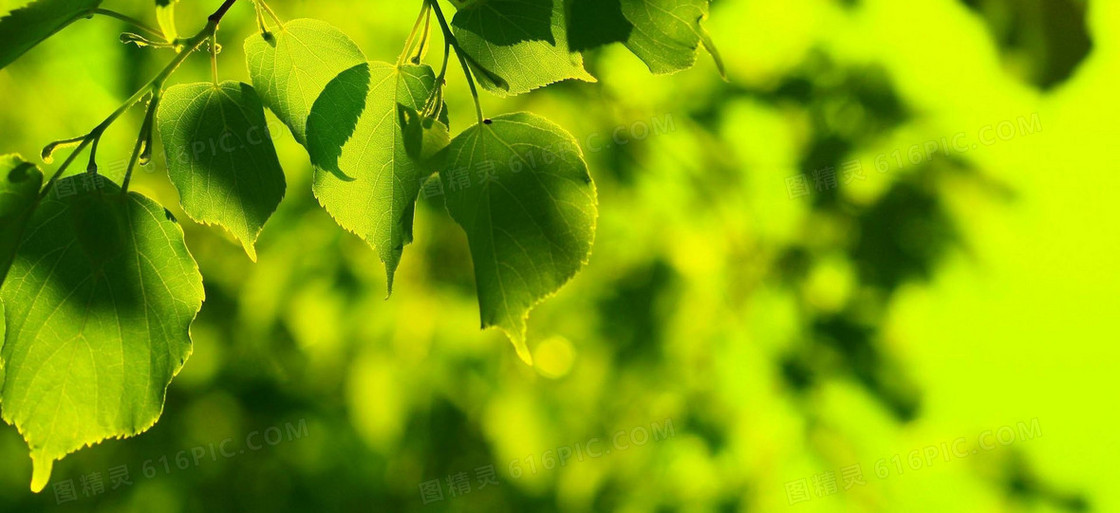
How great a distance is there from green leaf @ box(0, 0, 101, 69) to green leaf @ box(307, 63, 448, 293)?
0.06 metres

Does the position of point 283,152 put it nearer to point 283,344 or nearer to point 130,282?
point 283,344

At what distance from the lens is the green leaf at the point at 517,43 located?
18 centimetres

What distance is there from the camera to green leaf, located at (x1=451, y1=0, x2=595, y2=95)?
176 mm

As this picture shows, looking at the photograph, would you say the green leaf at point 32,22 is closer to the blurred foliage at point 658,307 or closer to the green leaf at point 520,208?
the green leaf at point 520,208

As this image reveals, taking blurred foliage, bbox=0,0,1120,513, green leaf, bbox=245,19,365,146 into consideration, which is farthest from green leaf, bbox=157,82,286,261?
blurred foliage, bbox=0,0,1120,513

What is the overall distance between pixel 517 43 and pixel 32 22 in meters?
0.11

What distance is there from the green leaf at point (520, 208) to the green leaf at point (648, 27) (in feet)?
0.10

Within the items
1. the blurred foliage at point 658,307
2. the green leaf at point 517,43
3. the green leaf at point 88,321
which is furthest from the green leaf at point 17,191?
the blurred foliage at point 658,307

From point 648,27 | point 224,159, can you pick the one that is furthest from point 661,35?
point 224,159

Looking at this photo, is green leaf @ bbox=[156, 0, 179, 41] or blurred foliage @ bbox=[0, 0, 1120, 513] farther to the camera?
blurred foliage @ bbox=[0, 0, 1120, 513]

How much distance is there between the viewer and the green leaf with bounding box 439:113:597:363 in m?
0.18

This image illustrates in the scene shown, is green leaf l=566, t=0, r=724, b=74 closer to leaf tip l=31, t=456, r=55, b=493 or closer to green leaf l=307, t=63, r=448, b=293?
green leaf l=307, t=63, r=448, b=293

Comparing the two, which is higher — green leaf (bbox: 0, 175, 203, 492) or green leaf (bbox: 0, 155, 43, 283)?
green leaf (bbox: 0, 155, 43, 283)

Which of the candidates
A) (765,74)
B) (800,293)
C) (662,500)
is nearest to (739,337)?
(800,293)
